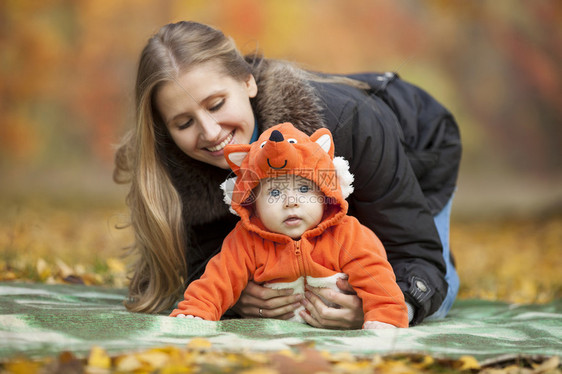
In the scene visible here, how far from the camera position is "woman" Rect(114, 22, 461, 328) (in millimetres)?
2293

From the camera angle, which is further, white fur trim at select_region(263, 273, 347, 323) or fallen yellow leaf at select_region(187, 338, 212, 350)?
white fur trim at select_region(263, 273, 347, 323)

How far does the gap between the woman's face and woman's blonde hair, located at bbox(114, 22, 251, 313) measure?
0.13ft

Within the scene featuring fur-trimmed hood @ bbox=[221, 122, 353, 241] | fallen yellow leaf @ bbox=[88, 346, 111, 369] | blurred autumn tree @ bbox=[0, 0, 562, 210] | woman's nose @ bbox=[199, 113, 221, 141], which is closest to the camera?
fallen yellow leaf @ bbox=[88, 346, 111, 369]

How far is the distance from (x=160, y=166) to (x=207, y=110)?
0.38 m

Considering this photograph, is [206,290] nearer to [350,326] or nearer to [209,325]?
[209,325]

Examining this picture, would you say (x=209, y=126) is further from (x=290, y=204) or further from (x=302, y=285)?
(x=302, y=285)

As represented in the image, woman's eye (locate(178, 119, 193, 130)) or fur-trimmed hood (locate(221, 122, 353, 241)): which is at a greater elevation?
woman's eye (locate(178, 119, 193, 130))

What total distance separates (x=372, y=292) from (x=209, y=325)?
536 mm

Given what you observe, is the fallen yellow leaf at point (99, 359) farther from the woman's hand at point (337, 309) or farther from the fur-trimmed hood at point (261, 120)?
the fur-trimmed hood at point (261, 120)

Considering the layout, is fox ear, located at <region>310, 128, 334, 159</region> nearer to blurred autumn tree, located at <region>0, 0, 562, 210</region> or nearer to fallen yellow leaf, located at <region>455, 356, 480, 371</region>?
fallen yellow leaf, located at <region>455, 356, 480, 371</region>

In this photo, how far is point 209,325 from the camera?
1.98 meters

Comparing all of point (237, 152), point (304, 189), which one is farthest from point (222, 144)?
point (304, 189)

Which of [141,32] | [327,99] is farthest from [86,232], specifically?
[327,99]

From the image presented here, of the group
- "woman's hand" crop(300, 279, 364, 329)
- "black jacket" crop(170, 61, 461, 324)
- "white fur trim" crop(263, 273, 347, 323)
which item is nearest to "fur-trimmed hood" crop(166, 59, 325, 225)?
"black jacket" crop(170, 61, 461, 324)
